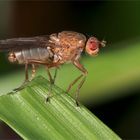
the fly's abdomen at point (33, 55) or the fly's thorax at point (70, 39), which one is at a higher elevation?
the fly's thorax at point (70, 39)

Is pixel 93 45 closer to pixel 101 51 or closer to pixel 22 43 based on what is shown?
pixel 22 43

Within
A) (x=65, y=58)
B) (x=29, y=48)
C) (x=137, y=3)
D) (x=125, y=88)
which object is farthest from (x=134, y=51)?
(x=137, y=3)

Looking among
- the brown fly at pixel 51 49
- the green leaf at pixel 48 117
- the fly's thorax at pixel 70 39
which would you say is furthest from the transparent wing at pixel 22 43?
the green leaf at pixel 48 117

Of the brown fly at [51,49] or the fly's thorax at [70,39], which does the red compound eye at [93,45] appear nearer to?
the brown fly at [51,49]

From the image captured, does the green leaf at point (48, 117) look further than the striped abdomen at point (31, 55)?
No

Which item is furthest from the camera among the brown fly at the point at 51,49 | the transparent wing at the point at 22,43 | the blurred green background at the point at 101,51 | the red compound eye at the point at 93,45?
the blurred green background at the point at 101,51

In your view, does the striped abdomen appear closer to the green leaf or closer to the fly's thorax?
the fly's thorax

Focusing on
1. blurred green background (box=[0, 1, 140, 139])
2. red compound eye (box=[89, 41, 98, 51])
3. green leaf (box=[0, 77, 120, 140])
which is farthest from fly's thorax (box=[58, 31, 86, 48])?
green leaf (box=[0, 77, 120, 140])

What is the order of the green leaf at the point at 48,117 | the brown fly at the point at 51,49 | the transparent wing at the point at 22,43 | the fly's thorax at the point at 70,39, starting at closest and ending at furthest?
the green leaf at the point at 48,117
the transparent wing at the point at 22,43
the brown fly at the point at 51,49
the fly's thorax at the point at 70,39
